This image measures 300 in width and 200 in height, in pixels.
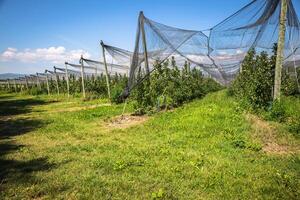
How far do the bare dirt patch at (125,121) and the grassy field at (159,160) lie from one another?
0.57 feet

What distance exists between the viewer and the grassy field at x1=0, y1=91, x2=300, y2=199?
14.2ft

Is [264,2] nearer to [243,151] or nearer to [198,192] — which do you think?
[243,151]

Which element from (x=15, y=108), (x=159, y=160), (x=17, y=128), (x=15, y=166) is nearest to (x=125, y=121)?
(x=17, y=128)

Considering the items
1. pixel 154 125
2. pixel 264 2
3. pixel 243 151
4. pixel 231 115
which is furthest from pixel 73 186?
pixel 264 2

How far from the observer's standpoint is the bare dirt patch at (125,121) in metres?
9.46

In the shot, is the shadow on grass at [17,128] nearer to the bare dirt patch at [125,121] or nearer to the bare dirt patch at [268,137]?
the bare dirt patch at [125,121]

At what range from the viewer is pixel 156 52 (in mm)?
9391

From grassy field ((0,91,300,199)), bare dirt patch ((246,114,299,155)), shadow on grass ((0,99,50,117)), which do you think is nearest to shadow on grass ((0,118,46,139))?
grassy field ((0,91,300,199))

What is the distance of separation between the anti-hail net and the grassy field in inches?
64.1

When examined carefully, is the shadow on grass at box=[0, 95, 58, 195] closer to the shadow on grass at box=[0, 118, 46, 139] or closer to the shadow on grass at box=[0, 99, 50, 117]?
the shadow on grass at box=[0, 118, 46, 139]

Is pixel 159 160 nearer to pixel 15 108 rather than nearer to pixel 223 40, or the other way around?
pixel 223 40

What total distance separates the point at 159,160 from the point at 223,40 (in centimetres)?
412

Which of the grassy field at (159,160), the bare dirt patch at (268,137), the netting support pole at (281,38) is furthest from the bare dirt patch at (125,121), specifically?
the netting support pole at (281,38)

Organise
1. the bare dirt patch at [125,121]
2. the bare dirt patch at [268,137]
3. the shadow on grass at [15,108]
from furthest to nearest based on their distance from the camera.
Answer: the shadow on grass at [15,108] → the bare dirt patch at [125,121] → the bare dirt patch at [268,137]
